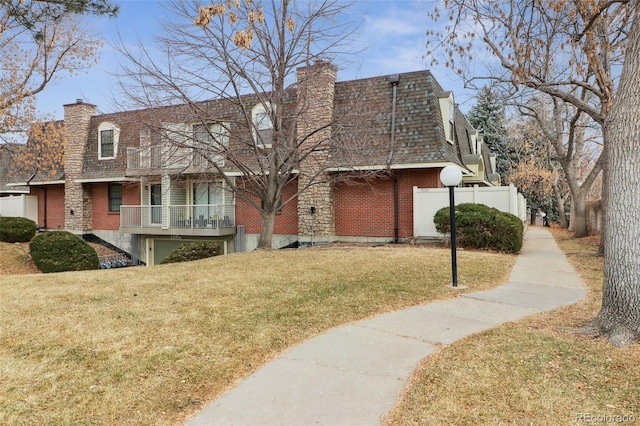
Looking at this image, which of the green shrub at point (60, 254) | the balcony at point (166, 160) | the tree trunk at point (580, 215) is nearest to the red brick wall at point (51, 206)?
the balcony at point (166, 160)

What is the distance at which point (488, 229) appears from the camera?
12.5 m

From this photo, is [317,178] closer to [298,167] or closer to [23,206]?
[298,167]

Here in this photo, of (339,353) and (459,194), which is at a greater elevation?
(459,194)

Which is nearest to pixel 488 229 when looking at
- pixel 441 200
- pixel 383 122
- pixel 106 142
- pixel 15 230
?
pixel 441 200

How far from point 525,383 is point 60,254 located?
598 inches

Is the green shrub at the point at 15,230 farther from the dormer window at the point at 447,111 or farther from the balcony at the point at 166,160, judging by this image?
the dormer window at the point at 447,111

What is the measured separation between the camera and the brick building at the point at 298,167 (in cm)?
1266

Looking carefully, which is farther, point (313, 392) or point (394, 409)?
point (313, 392)

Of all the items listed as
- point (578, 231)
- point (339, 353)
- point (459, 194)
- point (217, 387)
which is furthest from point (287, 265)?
point (578, 231)

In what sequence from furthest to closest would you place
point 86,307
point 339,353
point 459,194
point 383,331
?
point 459,194, point 86,307, point 383,331, point 339,353

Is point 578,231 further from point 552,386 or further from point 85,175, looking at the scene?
point 85,175

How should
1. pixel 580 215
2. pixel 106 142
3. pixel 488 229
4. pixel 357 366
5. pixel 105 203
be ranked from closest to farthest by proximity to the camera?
1. pixel 357 366
2. pixel 488 229
3. pixel 580 215
4. pixel 106 142
5. pixel 105 203

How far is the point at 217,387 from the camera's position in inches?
145

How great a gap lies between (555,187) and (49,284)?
3396cm
